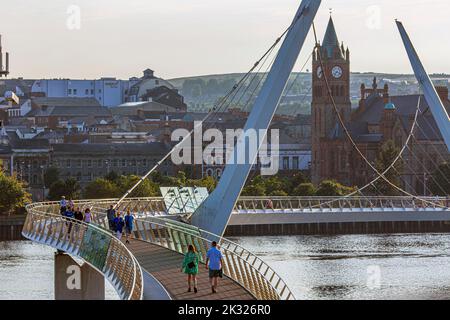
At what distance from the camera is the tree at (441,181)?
3453 inches

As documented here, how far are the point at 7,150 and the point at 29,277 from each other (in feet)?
233

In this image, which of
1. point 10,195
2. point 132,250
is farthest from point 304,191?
point 132,250

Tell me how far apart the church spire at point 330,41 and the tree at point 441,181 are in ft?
106

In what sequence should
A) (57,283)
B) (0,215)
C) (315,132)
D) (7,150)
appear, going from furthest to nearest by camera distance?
(315,132)
(7,150)
(0,215)
(57,283)

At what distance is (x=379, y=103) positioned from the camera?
129 meters

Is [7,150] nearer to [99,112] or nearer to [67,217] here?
[99,112]

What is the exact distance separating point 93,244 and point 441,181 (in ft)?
218

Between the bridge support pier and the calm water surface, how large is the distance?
160 inches

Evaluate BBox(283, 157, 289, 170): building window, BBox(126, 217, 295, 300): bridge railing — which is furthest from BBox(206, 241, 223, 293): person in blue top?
BBox(283, 157, 289, 170): building window

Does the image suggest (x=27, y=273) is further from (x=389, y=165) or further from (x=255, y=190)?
(x=389, y=165)

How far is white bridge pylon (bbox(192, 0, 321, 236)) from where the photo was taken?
33.3 meters

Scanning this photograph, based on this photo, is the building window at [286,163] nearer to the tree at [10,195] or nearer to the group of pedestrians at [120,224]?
the tree at [10,195]

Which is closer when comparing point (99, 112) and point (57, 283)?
point (57, 283)
